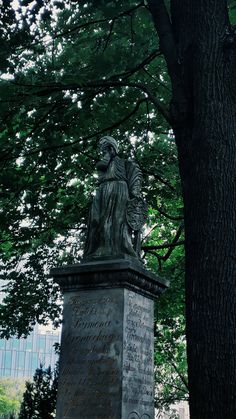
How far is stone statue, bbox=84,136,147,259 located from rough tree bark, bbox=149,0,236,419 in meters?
0.75

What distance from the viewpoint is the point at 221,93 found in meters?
7.11

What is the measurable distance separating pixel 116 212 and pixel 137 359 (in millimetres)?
1773

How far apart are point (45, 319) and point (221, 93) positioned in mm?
10883

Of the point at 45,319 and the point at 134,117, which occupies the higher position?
the point at 134,117

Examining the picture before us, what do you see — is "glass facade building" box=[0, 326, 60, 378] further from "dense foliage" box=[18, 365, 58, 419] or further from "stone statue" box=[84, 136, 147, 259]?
"stone statue" box=[84, 136, 147, 259]

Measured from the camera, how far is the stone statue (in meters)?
7.29


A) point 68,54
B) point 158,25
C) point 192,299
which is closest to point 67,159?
point 68,54

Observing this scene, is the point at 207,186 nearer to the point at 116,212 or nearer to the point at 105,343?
the point at 116,212

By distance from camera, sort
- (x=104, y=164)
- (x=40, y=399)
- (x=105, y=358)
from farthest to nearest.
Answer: (x=40, y=399), (x=104, y=164), (x=105, y=358)

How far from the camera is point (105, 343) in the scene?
21.8ft

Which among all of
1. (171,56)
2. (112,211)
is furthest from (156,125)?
(112,211)

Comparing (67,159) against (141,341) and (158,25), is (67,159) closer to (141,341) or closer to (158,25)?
(158,25)

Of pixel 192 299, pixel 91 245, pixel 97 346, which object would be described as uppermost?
pixel 91 245

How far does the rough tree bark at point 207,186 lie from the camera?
6070 millimetres
